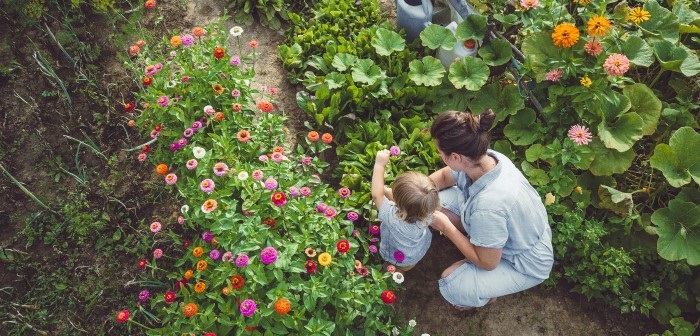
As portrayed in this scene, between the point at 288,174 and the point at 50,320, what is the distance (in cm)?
179

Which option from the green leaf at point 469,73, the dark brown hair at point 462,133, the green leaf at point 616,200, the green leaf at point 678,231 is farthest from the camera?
the green leaf at point 469,73

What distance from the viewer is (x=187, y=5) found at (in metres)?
4.55

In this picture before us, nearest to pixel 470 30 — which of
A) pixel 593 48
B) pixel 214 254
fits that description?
pixel 593 48

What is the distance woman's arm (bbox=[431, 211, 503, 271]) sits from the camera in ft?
8.87

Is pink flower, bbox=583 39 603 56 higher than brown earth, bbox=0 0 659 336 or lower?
higher

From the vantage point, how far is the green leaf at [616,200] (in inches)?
125

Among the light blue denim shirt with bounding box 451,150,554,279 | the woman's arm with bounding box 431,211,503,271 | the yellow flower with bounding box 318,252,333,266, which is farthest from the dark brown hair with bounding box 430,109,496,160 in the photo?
the yellow flower with bounding box 318,252,333,266

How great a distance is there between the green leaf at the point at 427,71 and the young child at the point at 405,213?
3.18ft

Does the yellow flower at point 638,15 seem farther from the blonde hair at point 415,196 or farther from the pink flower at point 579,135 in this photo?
the blonde hair at point 415,196

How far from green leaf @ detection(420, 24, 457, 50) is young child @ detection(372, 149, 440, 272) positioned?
1214 mm

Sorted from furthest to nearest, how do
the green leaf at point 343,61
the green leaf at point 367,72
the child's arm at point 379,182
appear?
1. the green leaf at point 343,61
2. the green leaf at point 367,72
3. the child's arm at point 379,182

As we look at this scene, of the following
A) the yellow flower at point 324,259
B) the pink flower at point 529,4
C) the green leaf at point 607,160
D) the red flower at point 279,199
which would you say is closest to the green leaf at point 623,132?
the green leaf at point 607,160

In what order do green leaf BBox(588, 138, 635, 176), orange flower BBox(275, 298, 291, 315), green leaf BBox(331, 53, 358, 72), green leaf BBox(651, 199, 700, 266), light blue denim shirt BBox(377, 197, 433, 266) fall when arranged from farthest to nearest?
green leaf BBox(331, 53, 358, 72) < green leaf BBox(588, 138, 635, 176) < green leaf BBox(651, 199, 700, 266) < light blue denim shirt BBox(377, 197, 433, 266) < orange flower BBox(275, 298, 291, 315)

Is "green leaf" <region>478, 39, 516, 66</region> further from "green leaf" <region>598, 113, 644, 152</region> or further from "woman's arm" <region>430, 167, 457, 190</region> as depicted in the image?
"woman's arm" <region>430, 167, 457, 190</region>
